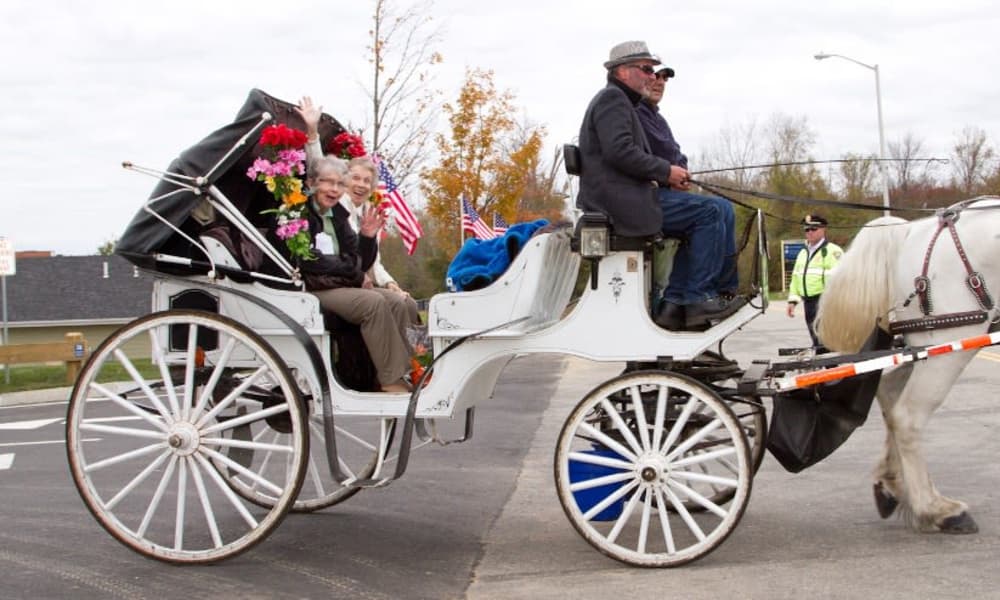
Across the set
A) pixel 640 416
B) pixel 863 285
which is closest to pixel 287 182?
pixel 640 416

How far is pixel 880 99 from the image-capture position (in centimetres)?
3900

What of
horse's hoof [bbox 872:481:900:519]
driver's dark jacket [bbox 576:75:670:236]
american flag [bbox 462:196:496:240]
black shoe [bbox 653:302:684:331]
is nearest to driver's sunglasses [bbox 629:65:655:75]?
driver's dark jacket [bbox 576:75:670:236]

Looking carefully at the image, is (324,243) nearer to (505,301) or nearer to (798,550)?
(505,301)

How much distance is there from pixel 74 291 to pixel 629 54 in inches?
2170

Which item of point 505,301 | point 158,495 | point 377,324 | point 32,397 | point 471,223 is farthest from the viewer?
point 471,223

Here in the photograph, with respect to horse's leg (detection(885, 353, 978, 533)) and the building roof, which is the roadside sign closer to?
horse's leg (detection(885, 353, 978, 533))

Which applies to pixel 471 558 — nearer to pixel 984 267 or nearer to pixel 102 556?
pixel 102 556

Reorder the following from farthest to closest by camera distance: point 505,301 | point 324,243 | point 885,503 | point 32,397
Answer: point 32,397, point 324,243, point 885,503, point 505,301

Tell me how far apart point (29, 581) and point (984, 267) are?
17.3 feet

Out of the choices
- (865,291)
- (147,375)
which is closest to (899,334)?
(865,291)

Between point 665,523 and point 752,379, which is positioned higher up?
point 752,379

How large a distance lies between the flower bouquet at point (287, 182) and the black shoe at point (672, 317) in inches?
78.2

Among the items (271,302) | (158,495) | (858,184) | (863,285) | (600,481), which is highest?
(858,184)

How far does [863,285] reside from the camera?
20.0 feet
